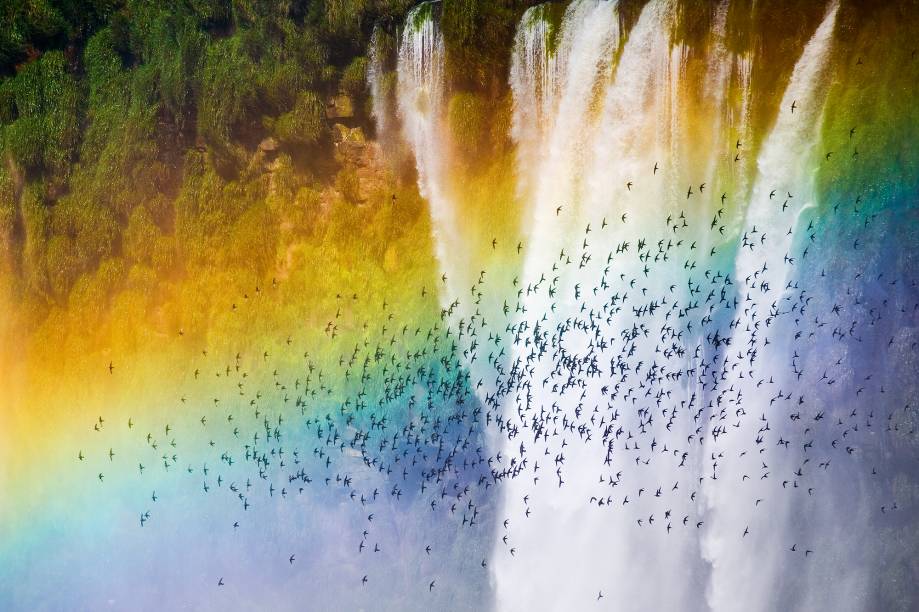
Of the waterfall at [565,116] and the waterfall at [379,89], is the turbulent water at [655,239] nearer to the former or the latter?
the waterfall at [565,116]

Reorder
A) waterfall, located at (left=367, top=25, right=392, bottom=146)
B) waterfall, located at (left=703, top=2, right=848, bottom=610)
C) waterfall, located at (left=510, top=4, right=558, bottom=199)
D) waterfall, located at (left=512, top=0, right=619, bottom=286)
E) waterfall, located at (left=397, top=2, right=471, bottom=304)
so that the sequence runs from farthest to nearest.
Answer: waterfall, located at (left=367, top=25, right=392, bottom=146) → waterfall, located at (left=397, top=2, right=471, bottom=304) → waterfall, located at (left=510, top=4, right=558, bottom=199) → waterfall, located at (left=512, top=0, right=619, bottom=286) → waterfall, located at (left=703, top=2, right=848, bottom=610)

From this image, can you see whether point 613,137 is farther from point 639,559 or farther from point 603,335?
point 639,559

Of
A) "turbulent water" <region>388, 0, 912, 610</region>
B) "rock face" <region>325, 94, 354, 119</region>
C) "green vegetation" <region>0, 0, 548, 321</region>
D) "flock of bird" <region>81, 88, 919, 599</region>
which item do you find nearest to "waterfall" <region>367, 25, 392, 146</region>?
"green vegetation" <region>0, 0, 548, 321</region>

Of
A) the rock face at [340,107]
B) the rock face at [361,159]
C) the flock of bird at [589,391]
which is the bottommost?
the flock of bird at [589,391]

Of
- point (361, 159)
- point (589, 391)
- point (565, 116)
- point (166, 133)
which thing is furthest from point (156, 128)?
point (589, 391)

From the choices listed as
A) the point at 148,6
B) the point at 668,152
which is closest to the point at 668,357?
the point at 668,152

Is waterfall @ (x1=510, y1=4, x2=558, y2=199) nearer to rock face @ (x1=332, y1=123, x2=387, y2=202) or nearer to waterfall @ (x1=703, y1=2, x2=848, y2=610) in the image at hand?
rock face @ (x1=332, y1=123, x2=387, y2=202)

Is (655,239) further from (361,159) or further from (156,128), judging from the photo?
(156,128)

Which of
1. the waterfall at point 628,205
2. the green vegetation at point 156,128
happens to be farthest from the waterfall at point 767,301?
the green vegetation at point 156,128
